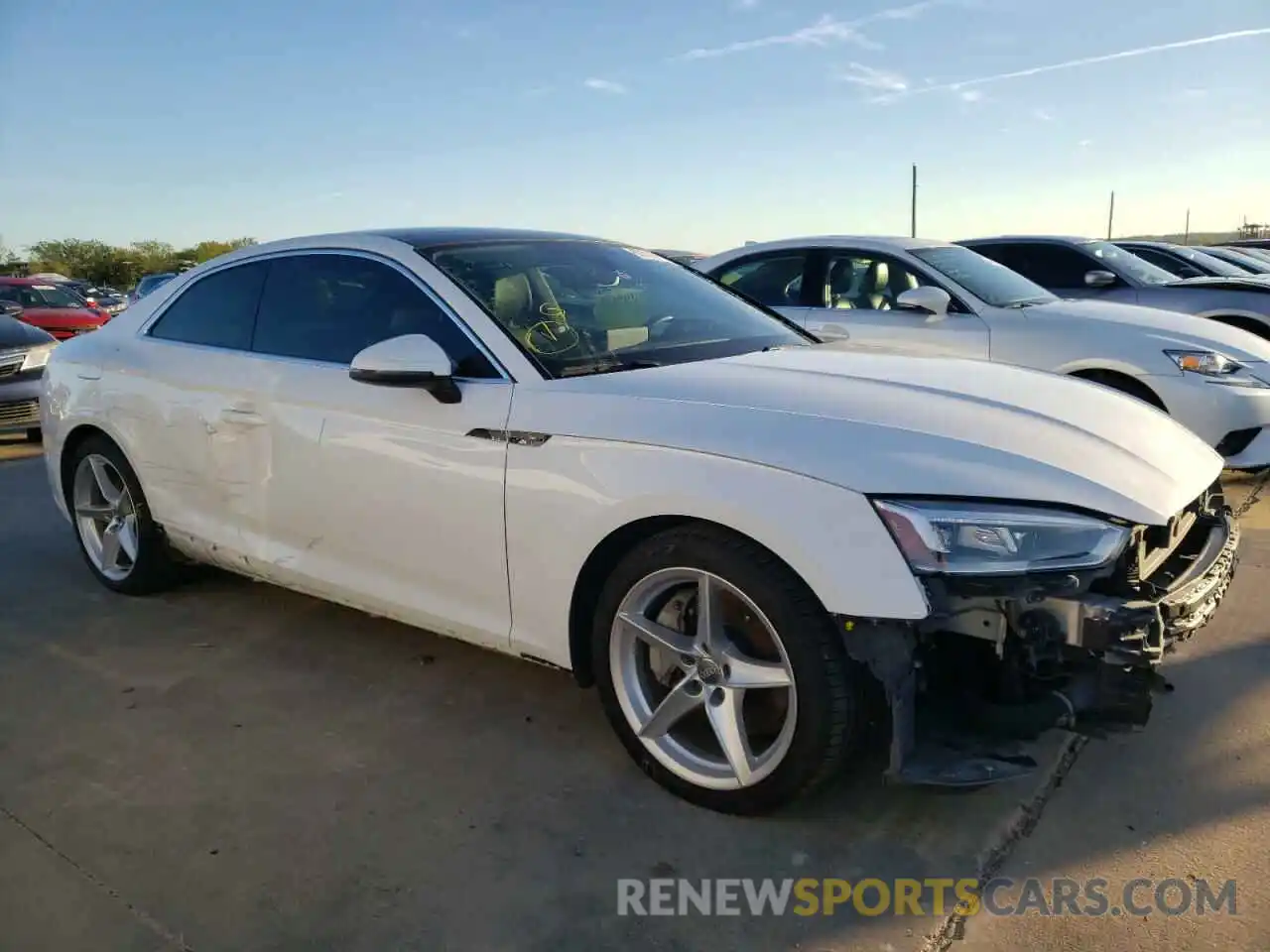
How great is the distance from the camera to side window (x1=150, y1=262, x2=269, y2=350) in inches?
157

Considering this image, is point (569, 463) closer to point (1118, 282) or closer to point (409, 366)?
point (409, 366)

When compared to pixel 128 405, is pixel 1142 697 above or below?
below

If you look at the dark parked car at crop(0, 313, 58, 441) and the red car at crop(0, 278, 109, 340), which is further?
the red car at crop(0, 278, 109, 340)

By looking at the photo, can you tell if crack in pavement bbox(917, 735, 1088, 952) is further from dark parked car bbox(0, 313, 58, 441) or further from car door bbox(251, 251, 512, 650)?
dark parked car bbox(0, 313, 58, 441)

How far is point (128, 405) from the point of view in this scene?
429cm

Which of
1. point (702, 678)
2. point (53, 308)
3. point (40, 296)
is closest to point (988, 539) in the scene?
point (702, 678)

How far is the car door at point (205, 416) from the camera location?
376 cm

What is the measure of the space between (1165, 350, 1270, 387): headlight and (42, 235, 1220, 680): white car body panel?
298cm

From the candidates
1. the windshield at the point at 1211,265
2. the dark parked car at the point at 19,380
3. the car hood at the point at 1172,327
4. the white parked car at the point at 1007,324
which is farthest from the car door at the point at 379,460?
the windshield at the point at 1211,265

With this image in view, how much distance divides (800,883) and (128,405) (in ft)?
11.1

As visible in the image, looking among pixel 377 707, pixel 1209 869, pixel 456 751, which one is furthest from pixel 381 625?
pixel 1209 869

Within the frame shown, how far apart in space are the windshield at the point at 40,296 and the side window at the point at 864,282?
15395 millimetres

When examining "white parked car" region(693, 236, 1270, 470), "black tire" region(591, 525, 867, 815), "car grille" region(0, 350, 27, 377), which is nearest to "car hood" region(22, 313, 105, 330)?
"car grille" region(0, 350, 27, 377)

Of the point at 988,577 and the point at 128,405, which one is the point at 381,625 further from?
the point at 988,577
